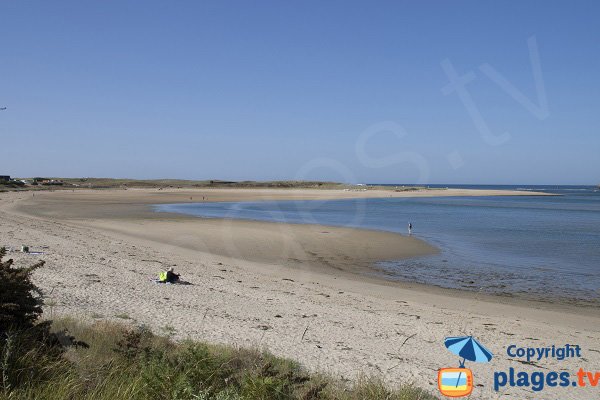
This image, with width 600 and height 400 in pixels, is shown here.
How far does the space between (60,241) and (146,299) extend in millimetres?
10614

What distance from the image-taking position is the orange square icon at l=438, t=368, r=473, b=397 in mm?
5420

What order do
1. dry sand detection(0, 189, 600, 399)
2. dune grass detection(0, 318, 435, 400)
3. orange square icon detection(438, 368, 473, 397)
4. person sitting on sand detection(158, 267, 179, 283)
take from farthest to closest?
1. person sitting on sand detection(158, 267, 179, 283)
2. dry sand detection(0, 189, 600, 399)
3. orange square icon detection(438, 368, 473, 397)
4. dune grass detection(0, 318, 435, 400)

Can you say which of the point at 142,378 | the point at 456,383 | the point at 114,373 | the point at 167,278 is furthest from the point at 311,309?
the point at 142,378

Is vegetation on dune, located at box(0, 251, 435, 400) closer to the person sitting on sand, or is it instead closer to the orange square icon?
the orange square icon

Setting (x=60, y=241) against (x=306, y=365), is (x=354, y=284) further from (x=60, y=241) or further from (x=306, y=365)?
(x=60, y=241)

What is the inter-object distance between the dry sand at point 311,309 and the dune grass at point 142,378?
5.33 feet

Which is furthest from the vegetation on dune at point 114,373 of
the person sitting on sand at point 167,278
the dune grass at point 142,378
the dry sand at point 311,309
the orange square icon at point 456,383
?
the person sitting on sand at point 167,278

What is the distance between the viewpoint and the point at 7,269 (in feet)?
16.2

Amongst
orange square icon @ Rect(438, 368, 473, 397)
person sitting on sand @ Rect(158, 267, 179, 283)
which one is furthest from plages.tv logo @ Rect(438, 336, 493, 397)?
person sitting on sand @ Rect(158, 267, 179, 283)

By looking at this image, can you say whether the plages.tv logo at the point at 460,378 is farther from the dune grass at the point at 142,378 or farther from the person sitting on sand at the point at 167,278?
the person sitting on sand at the point at 167,278

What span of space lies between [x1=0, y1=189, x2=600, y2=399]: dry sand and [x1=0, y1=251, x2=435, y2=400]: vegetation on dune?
180 cm

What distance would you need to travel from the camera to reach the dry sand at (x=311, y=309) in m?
7.57

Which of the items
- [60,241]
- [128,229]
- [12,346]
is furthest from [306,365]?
[128,229]

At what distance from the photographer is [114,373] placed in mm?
4621
